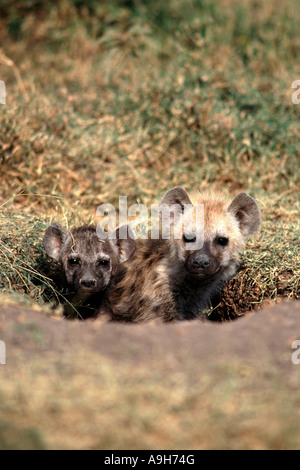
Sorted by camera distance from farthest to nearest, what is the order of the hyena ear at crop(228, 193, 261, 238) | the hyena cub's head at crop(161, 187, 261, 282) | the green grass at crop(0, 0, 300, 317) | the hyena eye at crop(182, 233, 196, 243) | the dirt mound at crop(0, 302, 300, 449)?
the green grass at crop(0, 0, 300, 317), the hyena ear at crop(228, 193, 261, 238), the hyena eye at crop(182, 233, 196, 243), the hyena cub's head at crop(161, 187, 261, 282), the dirt mound at crop(0, 302, 300, 449)

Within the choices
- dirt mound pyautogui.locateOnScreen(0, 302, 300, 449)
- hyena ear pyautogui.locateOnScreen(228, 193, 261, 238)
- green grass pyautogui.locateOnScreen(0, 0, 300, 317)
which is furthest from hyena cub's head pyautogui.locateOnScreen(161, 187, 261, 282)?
dirt mound pyautogui.locateOnScreen(0, 302, 300, 449)

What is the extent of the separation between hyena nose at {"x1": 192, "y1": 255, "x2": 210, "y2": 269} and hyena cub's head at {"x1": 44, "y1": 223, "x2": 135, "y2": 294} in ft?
1.97

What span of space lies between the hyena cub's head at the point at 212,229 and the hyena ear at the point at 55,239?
2.69 feet

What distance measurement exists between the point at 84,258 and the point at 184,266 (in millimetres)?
746

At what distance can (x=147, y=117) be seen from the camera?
6.98m

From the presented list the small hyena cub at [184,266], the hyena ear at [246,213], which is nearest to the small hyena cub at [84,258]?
the small hyena cub at [184,266]

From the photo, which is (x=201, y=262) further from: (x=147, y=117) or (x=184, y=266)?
(x=147, y=117)

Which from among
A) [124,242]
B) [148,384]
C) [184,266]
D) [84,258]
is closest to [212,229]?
[184,266]

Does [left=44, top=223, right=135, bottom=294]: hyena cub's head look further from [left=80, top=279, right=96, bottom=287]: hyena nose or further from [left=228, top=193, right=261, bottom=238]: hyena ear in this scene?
[left=228, top=193, right=261, bottom=238]: hyena ear

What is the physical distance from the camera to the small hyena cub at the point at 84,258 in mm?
4809

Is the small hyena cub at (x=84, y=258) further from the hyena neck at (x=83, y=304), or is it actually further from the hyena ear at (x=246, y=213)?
the hyena ear at (x=246, y=213)

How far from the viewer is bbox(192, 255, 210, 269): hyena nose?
464 centimetres

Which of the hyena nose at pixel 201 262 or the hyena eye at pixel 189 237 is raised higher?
the hyena eye at pixel 189 237

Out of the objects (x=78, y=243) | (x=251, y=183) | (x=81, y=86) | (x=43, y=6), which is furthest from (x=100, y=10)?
(x=78, y=243)
